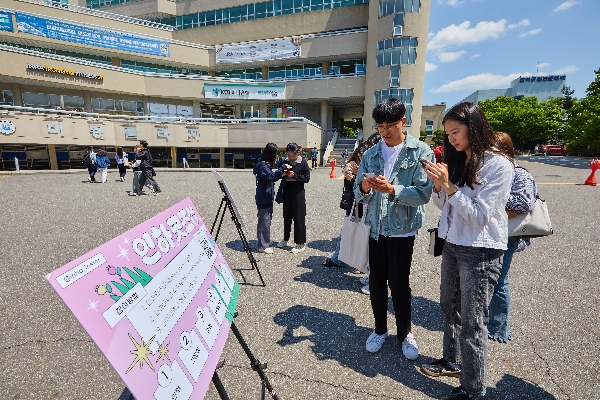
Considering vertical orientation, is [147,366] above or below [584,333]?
above

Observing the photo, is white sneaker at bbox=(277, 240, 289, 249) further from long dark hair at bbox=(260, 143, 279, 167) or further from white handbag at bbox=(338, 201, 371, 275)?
white handbag at bbox=(338, 201, 371, 275)

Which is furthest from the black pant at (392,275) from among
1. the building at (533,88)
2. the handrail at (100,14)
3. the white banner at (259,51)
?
the building at (533,88)

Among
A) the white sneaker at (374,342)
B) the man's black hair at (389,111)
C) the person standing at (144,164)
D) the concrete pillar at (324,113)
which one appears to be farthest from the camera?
the concrete pillar at (324,113)

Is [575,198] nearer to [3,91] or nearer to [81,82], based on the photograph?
[81,82]

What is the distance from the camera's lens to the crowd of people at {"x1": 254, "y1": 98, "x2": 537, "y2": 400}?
1.97 meters

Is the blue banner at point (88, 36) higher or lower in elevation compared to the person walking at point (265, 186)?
higher

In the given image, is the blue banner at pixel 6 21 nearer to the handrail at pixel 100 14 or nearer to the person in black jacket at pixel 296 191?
the handrail at pixel 100 14

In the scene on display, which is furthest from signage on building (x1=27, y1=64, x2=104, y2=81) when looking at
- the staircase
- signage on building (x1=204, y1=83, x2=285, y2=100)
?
the staircase

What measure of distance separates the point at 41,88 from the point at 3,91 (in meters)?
3.05

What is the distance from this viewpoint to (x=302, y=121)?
27.2 m

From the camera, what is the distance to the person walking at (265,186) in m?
5.11

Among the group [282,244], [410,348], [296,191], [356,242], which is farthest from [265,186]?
[410,348]

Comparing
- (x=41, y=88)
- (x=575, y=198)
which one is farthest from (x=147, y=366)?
(x=41, y=88)

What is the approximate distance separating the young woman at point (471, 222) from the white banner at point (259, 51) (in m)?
36.9
